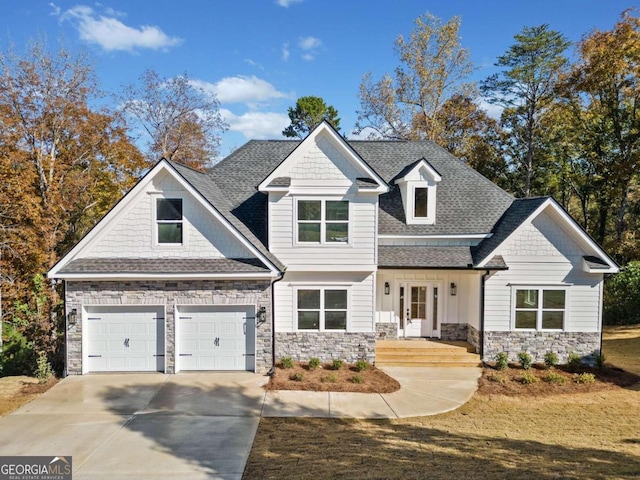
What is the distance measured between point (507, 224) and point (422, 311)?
15.0 feet

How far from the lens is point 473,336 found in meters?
14.4

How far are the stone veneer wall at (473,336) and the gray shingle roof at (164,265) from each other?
8.04m

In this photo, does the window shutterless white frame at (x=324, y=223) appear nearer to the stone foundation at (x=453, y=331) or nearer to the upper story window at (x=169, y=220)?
the upper story window at (x=169, y=220)

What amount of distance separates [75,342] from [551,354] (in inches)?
628

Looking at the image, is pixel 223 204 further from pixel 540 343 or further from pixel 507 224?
pixel 540 343

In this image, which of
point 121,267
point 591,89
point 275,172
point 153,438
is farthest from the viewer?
point 591,89

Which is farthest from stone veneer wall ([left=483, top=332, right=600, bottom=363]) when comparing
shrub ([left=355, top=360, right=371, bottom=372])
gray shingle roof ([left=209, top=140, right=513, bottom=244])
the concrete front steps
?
shrub ([left=355, top=360, right=371, bottom=372])

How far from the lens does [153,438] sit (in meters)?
8.36

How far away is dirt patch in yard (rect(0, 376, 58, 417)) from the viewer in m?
10.1

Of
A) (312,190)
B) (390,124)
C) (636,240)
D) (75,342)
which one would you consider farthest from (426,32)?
(75,342)

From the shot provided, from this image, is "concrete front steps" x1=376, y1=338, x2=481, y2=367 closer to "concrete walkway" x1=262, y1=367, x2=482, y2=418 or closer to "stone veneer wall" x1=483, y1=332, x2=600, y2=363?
"stone veneer wall" x1=483, y1=332, x2=600, y2=363

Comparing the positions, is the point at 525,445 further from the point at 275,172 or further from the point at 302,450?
the point at 275,172

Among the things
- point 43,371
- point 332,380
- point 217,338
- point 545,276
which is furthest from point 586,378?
point 43,371

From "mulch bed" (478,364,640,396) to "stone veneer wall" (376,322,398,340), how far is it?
340 cm
